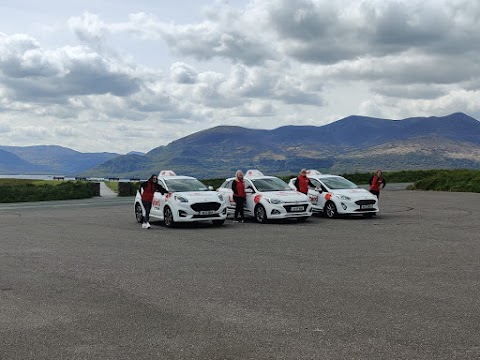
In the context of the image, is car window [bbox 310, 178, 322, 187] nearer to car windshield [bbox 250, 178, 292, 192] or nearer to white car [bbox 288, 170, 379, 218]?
white car [bbox 288, 170, 379, 218]

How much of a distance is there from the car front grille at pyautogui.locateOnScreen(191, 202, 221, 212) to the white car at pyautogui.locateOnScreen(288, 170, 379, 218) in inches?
158

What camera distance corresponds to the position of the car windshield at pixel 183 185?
20312 millimetres

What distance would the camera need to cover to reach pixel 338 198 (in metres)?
21.4

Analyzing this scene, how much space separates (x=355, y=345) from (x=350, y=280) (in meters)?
3.62

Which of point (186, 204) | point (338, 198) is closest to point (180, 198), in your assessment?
point (186, 204)

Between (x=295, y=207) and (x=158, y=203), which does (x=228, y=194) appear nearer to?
(x=158, y=203)

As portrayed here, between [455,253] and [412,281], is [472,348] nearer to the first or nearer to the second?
[412,281]

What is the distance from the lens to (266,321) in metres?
6.90

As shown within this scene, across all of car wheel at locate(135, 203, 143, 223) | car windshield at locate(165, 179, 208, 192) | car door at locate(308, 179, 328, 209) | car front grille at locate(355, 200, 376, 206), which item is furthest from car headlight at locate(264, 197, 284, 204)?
car wheel at locate(135, 203, 143, 223)

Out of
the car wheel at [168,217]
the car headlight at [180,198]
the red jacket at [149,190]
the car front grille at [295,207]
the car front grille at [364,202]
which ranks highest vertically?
the red jacket at [149,190]

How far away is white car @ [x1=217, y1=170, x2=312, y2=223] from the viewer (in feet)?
65.4

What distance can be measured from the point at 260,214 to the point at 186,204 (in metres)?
2.65

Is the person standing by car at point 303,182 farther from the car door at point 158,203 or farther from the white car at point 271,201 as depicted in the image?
the car door at point 158,203

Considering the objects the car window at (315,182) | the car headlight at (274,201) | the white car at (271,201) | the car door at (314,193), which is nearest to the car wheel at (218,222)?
the white car at (271,201)
